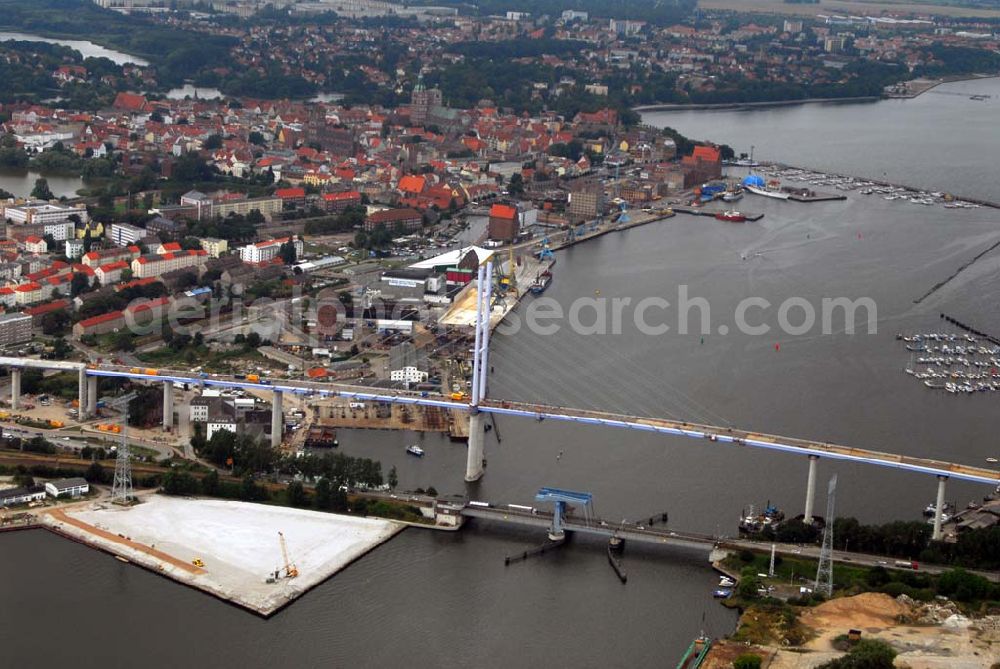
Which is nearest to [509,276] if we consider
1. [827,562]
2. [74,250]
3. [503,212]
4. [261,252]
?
[503,212]

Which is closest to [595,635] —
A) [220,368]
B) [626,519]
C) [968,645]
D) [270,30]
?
[626,519]

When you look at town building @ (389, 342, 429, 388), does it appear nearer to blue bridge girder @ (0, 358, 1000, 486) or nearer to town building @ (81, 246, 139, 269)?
blue bridge girder @ (0, 358, 1000, 486)

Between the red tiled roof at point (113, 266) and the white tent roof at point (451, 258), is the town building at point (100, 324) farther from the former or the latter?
the white tent roof at point (451, 258)

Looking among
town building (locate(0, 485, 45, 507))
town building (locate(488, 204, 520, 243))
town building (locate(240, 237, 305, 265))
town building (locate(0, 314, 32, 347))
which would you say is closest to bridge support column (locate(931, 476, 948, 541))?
town building (locate(0, 485, 45, 507))

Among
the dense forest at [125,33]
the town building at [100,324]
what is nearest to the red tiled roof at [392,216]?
the town building at [100,324]

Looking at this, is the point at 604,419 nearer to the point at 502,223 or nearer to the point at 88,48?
the point at 502,223
